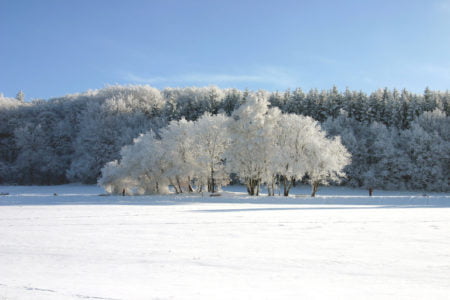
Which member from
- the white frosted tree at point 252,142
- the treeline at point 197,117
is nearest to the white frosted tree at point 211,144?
the white frosted tree at point 252,142

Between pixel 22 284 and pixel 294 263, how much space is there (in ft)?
20.2

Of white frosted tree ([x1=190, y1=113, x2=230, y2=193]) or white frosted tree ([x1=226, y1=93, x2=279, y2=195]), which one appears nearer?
white frosted tree ([x1=226, y1=93, x2=279, y2=195])

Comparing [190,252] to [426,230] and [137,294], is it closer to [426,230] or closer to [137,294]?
[137,294]

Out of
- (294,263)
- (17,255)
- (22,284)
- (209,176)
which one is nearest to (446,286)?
(294,263)

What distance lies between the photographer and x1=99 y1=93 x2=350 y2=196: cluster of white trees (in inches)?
1538

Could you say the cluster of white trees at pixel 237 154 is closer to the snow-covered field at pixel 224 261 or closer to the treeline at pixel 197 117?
the treeline at pixel 197 117

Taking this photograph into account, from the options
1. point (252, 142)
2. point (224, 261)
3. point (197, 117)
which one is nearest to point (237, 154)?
point (252, 142)

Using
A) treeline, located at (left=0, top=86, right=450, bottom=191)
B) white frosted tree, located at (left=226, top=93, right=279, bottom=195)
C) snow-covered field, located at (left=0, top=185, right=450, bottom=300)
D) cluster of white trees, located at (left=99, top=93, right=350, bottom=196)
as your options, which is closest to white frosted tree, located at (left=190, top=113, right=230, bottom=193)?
cluster of white trees, located at (left=99, top=93, right=350, bottom=196)

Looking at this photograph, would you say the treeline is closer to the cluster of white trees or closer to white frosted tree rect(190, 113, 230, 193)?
the cluster of white trees

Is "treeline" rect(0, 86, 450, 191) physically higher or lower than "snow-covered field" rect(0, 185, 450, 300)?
higher

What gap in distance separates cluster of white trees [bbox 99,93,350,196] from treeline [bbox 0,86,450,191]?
22619 mm

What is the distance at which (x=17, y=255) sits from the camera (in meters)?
9.60

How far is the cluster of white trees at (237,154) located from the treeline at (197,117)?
22619 millimetres

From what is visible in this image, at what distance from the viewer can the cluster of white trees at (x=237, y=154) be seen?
3906 centimetres
